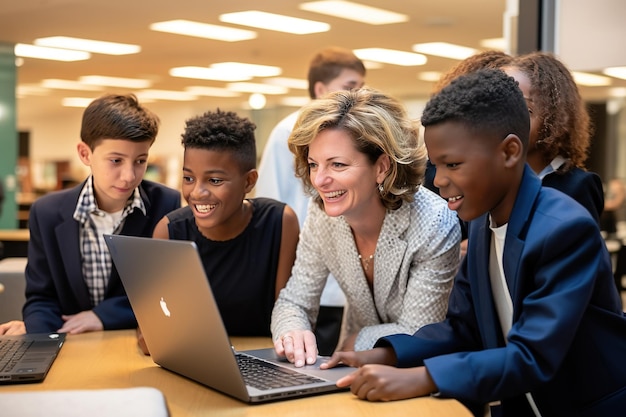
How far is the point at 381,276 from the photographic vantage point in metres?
2.05

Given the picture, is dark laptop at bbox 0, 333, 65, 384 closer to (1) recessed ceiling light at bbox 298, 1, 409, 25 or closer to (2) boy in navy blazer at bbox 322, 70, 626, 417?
(2) boy in navy blazer at bbox 322, 70, 626, 417

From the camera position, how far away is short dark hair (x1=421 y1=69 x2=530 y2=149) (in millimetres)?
1563

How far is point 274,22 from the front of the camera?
28.7 ft

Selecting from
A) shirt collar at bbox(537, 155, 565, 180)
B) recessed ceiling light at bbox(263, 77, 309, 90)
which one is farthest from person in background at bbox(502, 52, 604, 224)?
recessed ceiling light at bbox(263, 77, 309, 90)

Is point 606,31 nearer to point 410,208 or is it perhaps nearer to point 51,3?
point 410,208

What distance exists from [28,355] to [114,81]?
1254 centimetres

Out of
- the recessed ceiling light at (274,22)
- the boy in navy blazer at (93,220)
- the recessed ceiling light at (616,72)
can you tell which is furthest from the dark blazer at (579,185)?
the recessed ceiling light at (274,22)

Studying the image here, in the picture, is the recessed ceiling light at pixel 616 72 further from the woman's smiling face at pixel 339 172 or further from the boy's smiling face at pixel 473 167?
the boy's smiling face at pixel 473 167

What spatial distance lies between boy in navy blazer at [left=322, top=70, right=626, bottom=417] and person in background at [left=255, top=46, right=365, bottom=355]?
0.70m

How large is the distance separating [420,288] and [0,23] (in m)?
8.33

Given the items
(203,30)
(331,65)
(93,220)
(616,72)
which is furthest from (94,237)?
(203,30)

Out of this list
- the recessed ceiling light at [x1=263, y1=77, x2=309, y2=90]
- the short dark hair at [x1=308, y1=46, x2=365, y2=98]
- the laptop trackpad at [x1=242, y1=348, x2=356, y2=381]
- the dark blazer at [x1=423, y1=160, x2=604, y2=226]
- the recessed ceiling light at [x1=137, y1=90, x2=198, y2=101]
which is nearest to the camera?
the laptop trackpad at [x1=242, y1=348, x2=356, y2=381]

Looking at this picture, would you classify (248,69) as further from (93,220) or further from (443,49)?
(93,220)

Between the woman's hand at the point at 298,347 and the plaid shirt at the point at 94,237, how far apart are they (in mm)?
779
